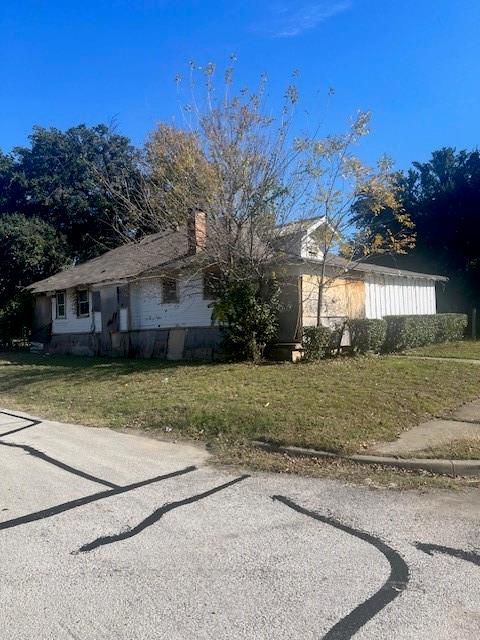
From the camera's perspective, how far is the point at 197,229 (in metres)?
15.6

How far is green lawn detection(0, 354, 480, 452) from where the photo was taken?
7922 millimetres

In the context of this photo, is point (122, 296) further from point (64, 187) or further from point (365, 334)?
point (64, 187)

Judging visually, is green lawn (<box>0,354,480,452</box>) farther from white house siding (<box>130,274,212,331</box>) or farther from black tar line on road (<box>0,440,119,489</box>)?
white house siding (<box>130,274,212,331</box>)

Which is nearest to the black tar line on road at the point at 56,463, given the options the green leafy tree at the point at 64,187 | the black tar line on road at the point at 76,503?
the black tar line on road at the point at 76,503

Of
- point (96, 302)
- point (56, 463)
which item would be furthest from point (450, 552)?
point (96, 302)

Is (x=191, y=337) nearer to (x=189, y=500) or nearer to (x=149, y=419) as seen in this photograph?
(x=149, y=419)

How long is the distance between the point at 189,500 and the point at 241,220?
10215 mm

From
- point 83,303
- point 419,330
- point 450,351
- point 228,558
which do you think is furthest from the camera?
point 83,303

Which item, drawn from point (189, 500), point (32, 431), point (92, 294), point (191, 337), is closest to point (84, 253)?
point (92, 294)

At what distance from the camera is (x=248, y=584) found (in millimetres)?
3631

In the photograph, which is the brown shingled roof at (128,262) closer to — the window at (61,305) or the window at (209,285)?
the window at (61,305)

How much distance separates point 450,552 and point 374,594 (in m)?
0.93

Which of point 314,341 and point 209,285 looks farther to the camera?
point 209,285

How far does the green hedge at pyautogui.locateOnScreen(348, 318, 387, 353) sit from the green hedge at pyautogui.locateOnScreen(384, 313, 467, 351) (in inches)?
64.9
